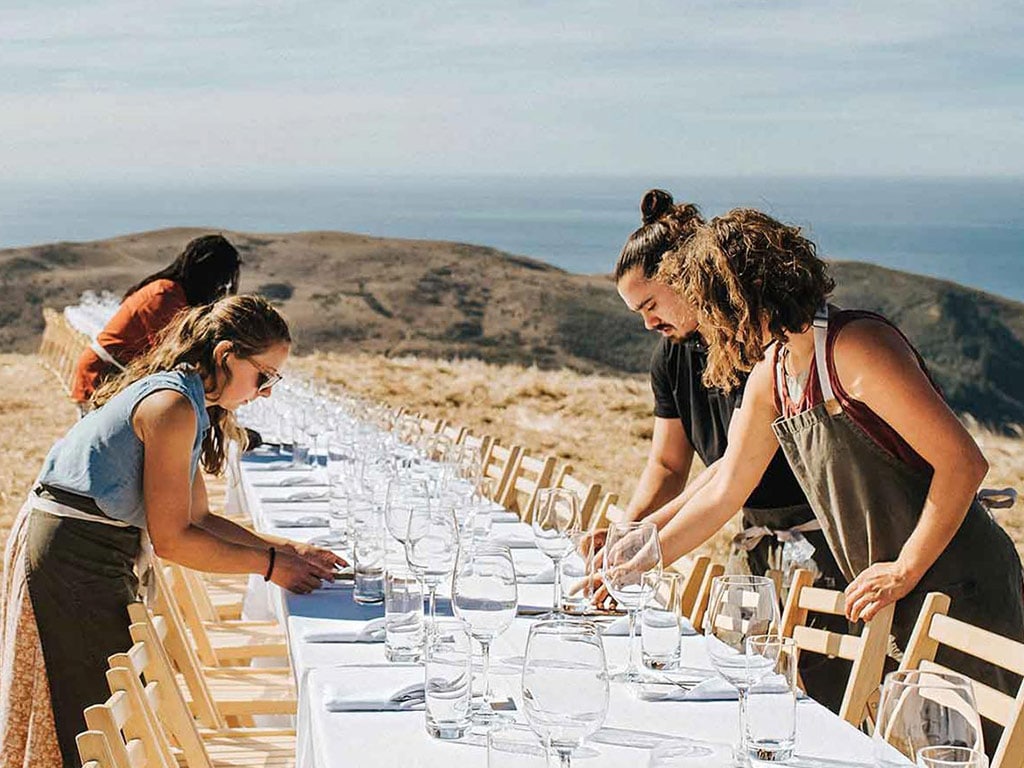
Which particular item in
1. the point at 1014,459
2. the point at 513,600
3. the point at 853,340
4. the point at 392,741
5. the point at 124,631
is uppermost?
the point at 853,340

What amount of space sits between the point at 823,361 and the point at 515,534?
1.53m

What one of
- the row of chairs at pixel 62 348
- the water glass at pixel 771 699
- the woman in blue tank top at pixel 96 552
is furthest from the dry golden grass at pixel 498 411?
the water glass at pixel 771 699

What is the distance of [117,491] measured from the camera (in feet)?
11.4

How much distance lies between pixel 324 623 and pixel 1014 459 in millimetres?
9530

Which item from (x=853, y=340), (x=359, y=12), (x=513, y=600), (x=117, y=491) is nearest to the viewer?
(x=513, y=600)

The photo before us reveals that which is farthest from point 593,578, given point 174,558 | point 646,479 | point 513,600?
point 646,479

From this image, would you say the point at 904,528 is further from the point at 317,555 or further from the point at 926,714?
the point at 926,714

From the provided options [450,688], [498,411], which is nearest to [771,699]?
[450,688]

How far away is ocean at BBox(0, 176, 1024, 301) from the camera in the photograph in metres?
68.8

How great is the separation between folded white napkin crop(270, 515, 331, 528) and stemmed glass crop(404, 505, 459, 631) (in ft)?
5.85

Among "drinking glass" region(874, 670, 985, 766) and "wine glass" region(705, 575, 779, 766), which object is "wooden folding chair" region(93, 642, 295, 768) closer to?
"wine glass" region(705, 575, 779, 766)

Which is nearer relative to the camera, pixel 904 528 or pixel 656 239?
pixel 904 528

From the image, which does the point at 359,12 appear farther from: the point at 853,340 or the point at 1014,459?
the point at 853,340

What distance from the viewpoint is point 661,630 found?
2.70 metres
